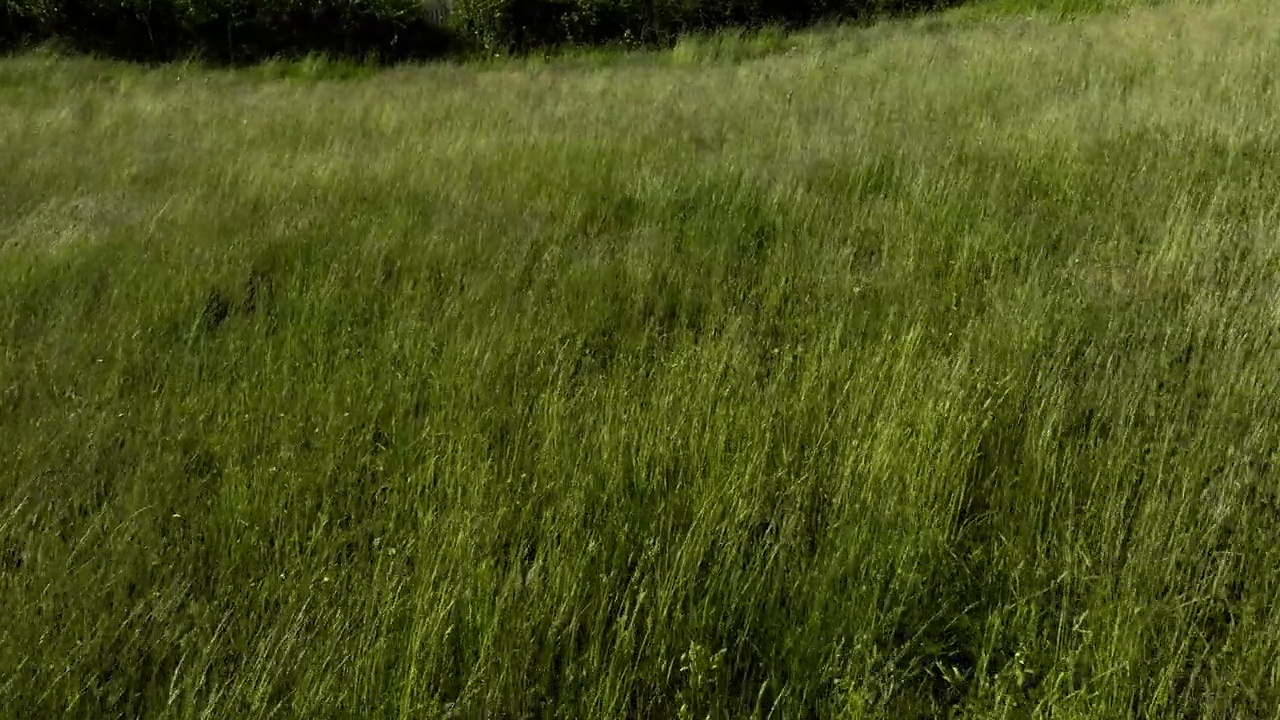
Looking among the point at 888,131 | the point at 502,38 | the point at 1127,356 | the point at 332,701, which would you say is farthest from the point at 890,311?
the point at 502,38

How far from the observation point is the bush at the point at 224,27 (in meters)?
11.0

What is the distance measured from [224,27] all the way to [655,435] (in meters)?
11.3

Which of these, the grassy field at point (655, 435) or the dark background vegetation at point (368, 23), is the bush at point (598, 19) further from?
the grassy field at point (655, 435)

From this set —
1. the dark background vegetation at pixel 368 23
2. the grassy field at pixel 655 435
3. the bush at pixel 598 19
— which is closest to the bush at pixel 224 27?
the dark background vegetation at pixel 368 23

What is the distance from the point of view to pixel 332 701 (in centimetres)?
174

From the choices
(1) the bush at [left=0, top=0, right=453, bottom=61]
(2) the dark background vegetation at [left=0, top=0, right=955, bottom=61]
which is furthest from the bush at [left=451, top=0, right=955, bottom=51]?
(1) the bush at [left=0, top=0, right=453, bottom=61]

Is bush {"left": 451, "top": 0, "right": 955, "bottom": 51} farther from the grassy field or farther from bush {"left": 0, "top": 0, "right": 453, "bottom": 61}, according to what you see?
the grassy field

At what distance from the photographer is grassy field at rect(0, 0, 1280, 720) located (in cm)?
185

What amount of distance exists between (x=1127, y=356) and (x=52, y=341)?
368 cm

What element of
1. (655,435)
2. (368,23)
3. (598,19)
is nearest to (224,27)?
(368,23)

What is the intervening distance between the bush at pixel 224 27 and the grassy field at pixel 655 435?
6826 mm

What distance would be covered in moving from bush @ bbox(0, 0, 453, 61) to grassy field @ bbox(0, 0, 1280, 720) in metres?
6.83

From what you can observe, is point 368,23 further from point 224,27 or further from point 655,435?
point 655,435

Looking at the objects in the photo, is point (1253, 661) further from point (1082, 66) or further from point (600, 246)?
point (1082, 66)
